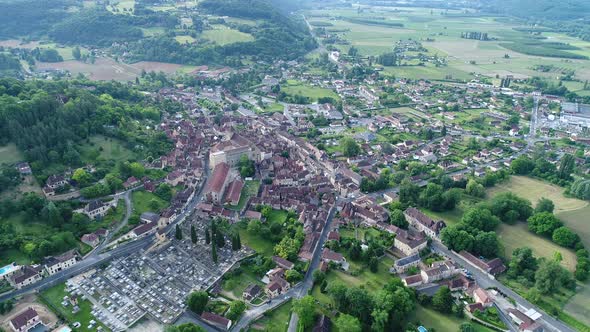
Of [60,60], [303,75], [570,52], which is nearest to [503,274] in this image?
[303,75]

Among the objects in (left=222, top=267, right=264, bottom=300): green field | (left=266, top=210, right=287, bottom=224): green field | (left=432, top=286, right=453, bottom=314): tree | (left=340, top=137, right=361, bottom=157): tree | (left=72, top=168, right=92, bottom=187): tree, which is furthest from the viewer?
(left=340, top=137, right=361, bottom=157): tree

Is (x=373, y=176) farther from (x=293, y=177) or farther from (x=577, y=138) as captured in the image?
(x=577, y=138)

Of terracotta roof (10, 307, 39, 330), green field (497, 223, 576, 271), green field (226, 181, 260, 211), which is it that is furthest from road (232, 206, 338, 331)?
green field (497, 223, 576, 271)

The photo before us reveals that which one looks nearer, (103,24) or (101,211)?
(101,211)

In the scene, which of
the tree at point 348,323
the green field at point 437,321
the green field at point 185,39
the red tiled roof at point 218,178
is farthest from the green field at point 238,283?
the green field at point 185,39

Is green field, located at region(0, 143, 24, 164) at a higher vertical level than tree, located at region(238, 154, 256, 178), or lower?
higher

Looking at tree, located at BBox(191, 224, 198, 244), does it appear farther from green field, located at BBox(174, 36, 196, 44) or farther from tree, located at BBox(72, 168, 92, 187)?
green field, located at BBox(174, 36, 196, 44)
